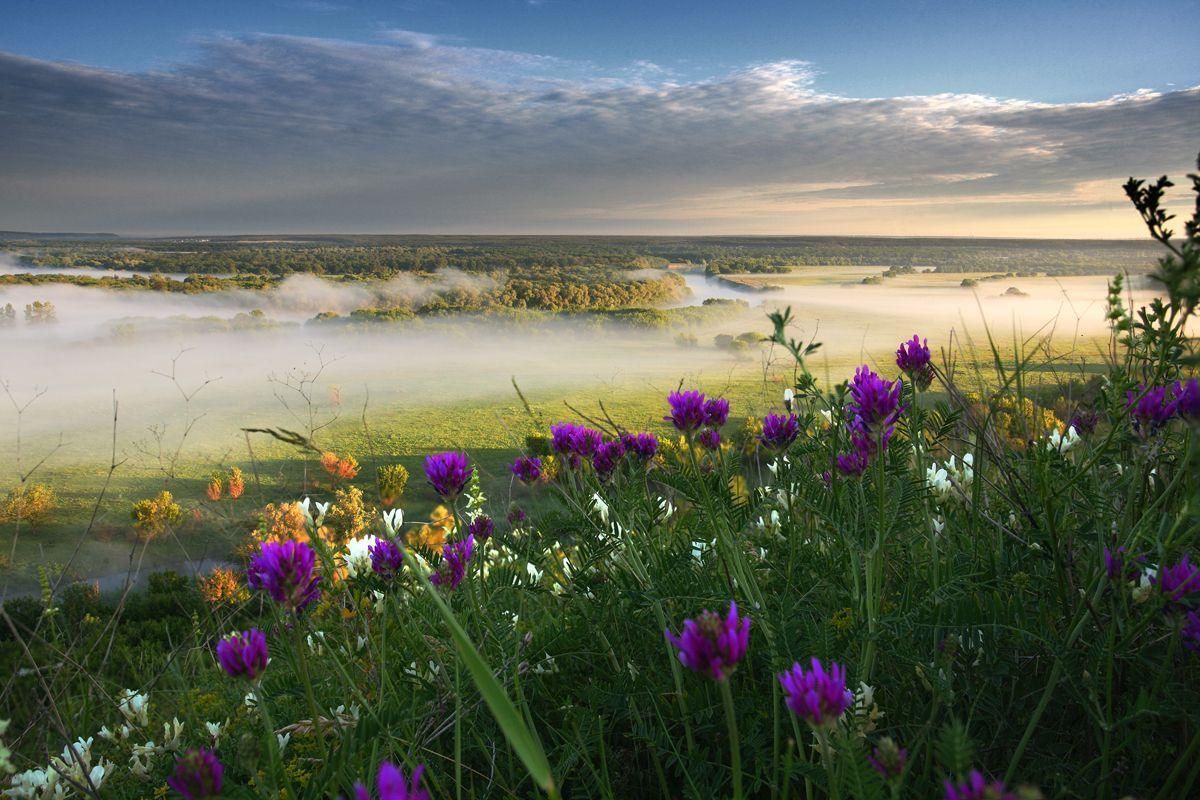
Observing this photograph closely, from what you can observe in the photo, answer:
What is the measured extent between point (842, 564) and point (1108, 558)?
0.78 meters

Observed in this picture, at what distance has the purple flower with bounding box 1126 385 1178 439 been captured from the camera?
5.82ft

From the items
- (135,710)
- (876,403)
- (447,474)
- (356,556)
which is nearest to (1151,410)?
(876,403)

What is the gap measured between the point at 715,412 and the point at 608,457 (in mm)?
370

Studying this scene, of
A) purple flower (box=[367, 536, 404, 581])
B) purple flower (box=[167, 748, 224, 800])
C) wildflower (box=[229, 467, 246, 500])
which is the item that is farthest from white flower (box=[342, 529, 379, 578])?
wildflower (box=[229, 467, 246, 500])

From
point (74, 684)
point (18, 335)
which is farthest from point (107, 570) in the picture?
point (18, 335)

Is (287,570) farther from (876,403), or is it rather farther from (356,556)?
(356,556)

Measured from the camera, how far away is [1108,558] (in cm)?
153

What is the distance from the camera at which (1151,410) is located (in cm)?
179

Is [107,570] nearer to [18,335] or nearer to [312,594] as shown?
[312,594]

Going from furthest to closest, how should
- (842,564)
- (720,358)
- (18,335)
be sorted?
(18,335), (720,358), (842,564)

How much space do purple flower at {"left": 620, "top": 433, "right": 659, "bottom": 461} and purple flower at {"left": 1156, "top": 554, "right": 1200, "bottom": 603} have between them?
4.28 ft

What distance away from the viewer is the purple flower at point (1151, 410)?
5.82ft

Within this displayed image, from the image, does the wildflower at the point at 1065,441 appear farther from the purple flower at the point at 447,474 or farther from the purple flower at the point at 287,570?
the purple flower at the point at 287,570

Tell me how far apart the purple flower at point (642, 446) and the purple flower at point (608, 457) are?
0.17ft
